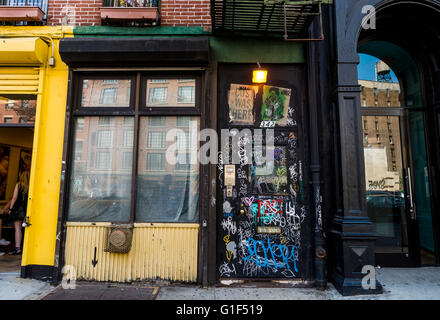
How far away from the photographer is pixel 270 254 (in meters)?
4.50

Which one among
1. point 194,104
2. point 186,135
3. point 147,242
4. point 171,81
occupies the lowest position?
point 147,242

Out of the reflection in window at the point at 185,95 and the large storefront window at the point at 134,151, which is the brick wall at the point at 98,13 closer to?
the large storefront window at the point at 134,151

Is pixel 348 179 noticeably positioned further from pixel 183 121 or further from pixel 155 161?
pixel 155 161

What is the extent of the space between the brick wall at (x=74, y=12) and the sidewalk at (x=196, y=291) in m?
4.83

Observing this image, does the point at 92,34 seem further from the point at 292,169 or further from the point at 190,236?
the point at 292,169

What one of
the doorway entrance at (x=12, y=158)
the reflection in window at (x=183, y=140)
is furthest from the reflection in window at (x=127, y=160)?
the doorway entrance at (x=12, y=158)

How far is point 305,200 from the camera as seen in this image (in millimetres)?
4613

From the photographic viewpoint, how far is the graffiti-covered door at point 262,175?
4496 mm

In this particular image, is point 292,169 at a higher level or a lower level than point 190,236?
higher

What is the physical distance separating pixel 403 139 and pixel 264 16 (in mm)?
3806

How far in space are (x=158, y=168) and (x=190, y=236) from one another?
4.46 feet
